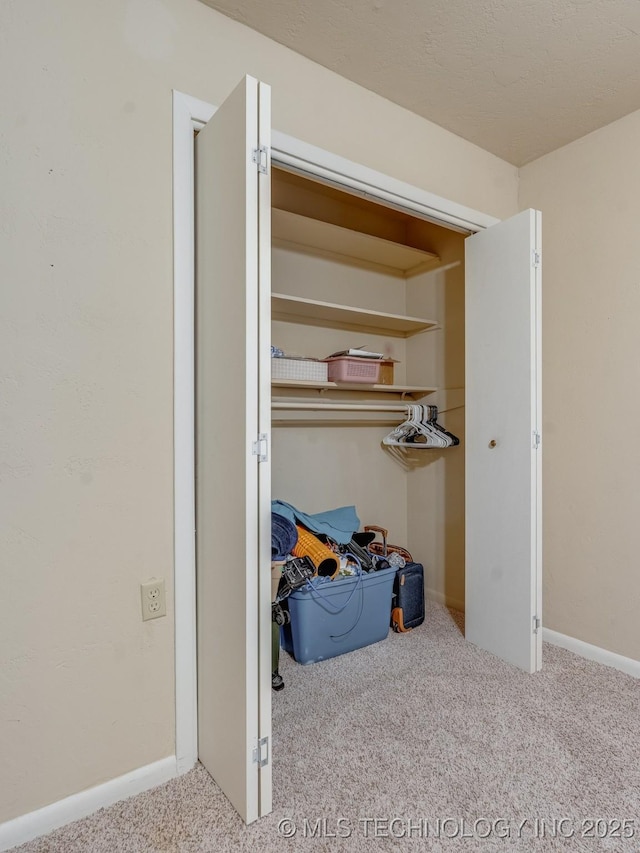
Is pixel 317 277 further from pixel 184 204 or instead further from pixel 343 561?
pixel 343 561

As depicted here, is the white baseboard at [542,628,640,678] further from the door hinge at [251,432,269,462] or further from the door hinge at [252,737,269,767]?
the door hinge at [251,432,269,462]

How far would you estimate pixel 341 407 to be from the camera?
8.42 feet

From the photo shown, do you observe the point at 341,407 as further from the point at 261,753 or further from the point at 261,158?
the point at 261,753

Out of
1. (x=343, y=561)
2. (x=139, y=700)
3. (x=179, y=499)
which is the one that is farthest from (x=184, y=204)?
(x=343, y=561)

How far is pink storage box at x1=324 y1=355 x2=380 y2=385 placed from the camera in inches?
95.5

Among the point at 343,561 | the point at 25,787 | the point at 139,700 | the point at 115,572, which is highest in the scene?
the point at 115,572

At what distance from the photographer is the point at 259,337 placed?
128cm

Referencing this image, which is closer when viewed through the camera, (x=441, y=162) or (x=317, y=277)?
(x=441, y=162)

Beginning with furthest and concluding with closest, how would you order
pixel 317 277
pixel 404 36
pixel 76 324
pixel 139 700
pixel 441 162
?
1. pixel 317 277
2. pixel 441 162
3. pixel 404 36
4. pixel 139 700
5. pixel 76 324

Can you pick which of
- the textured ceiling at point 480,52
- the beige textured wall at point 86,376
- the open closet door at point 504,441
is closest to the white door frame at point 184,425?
the beige textured wall at point 86,376

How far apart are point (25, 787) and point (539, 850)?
4.45 feet

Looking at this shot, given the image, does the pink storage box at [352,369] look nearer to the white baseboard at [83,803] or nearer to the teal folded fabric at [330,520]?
the teal folded fabric at [330,520]

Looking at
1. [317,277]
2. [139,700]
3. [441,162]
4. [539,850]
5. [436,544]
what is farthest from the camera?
[436,544]

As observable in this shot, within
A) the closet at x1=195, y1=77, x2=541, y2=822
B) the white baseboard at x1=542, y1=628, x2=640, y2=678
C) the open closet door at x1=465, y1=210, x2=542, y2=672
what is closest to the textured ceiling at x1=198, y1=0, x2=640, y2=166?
the closet at x1=195, y1=77, x2=541, y2=822
